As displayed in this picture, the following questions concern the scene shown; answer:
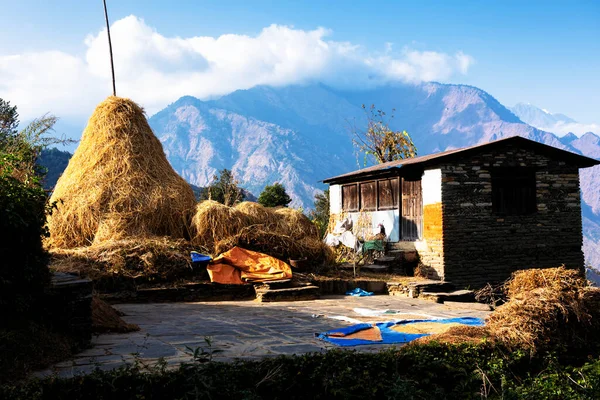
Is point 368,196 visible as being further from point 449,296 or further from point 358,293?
point 449,296

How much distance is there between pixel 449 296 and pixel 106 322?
7.12 meters

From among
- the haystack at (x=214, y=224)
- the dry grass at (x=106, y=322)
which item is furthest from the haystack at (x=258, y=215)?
the dry grass at (x=106, y=322)

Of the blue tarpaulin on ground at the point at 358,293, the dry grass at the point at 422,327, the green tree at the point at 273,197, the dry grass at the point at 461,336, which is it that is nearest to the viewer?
the dry grass at the point at 461,336

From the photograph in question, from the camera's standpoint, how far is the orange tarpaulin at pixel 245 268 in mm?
11398

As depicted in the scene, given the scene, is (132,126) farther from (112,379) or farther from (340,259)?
(112,379)

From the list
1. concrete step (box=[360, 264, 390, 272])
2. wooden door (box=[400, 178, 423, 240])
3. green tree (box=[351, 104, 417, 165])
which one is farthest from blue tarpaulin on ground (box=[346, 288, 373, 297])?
green tree (box=[351, 104, 417, 165])

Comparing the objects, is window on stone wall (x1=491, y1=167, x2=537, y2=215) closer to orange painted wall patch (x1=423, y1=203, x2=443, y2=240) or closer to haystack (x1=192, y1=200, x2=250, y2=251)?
orange painted wall patch (x1=423, y1=203, x2=443, y2=240)

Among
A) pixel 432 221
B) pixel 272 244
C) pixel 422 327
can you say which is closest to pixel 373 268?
pixel 432 221

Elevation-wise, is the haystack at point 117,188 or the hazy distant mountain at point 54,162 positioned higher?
the hazy distant mountain at point 54,162

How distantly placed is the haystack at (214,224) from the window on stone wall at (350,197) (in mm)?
6224

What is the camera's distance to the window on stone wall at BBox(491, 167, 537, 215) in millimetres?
14773

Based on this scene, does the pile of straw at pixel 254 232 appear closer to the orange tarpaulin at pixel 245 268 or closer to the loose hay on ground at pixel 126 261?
the orange tarpaulin at pixel 245 268

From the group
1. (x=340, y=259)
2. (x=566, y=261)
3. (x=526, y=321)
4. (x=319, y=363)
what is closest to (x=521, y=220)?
(x=566, y=261)

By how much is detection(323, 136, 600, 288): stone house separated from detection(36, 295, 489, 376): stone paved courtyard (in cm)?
349
